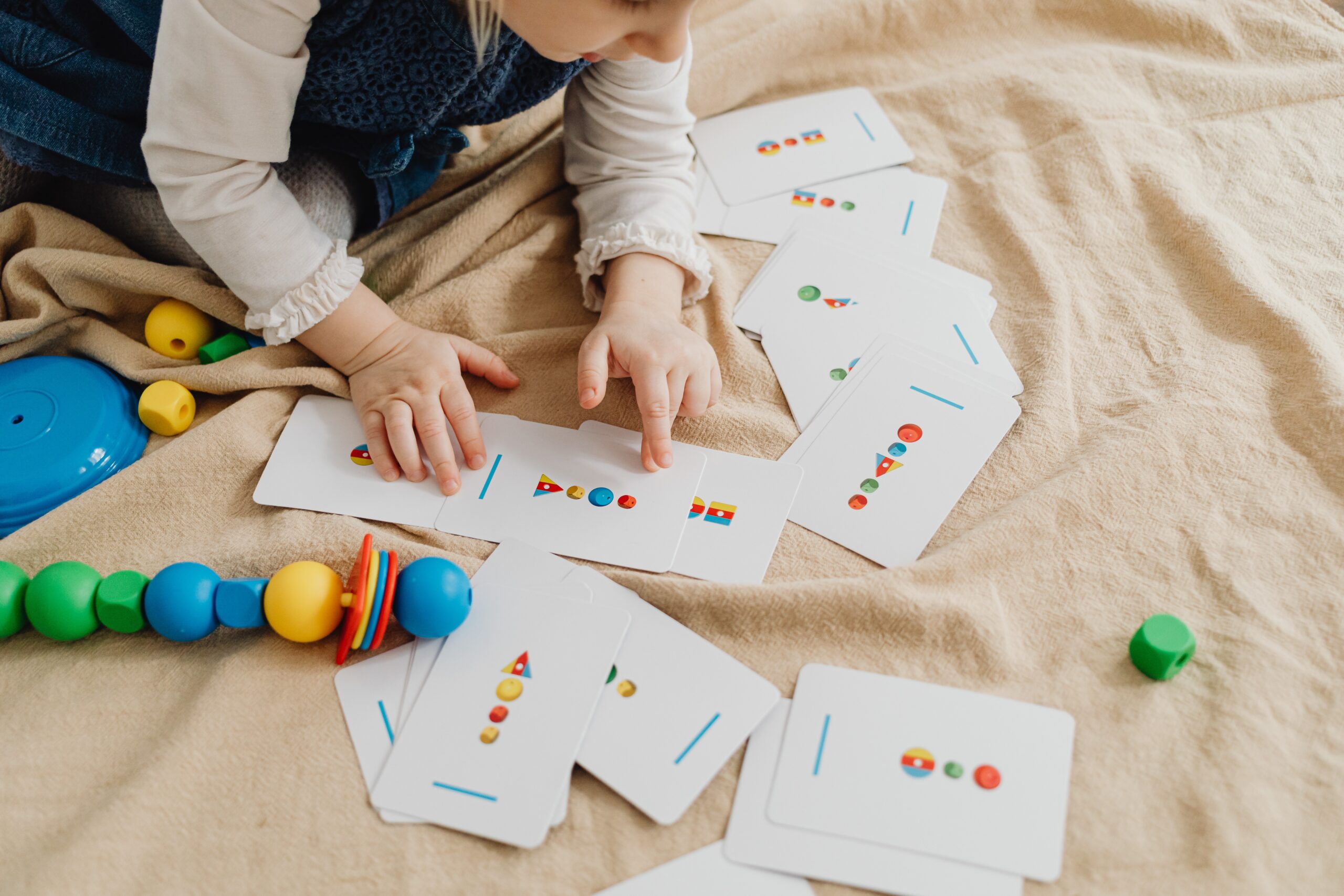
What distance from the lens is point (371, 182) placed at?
1.08m

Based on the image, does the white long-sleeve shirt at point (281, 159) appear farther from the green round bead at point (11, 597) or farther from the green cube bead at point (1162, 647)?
the green cube bead at point (1162, 647)

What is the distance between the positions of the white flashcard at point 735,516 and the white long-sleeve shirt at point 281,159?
23 centimetres

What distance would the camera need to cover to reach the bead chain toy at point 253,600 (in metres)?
0.76

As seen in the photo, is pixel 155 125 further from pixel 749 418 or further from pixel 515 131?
pixel 749 418

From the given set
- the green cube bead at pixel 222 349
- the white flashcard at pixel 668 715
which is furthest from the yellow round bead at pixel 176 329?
the white flashcard at pixel 668 715

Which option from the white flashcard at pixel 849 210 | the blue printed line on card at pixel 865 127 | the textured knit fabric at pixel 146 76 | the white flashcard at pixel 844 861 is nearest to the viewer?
the white flashcard at pixel 844 861

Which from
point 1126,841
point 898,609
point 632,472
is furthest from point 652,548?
point 1126,841

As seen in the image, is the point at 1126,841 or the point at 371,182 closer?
the point at 1126,841

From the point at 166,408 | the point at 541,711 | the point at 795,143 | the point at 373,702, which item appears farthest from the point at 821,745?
the point at 795,143

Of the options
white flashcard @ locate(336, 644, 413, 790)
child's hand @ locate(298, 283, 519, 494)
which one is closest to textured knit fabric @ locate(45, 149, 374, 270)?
child's hand @ locate(298, 283, 519, 494)

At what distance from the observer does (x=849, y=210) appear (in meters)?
1.18

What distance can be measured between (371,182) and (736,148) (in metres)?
0.44

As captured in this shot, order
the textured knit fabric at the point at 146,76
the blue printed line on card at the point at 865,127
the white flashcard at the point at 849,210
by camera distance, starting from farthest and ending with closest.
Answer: the blue printed line on card at the point at 865,127 → the white flashcard at the point at 849,210 → the textured knit fabric at the point at 146,76

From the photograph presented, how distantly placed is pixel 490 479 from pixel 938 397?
42 centimetres
